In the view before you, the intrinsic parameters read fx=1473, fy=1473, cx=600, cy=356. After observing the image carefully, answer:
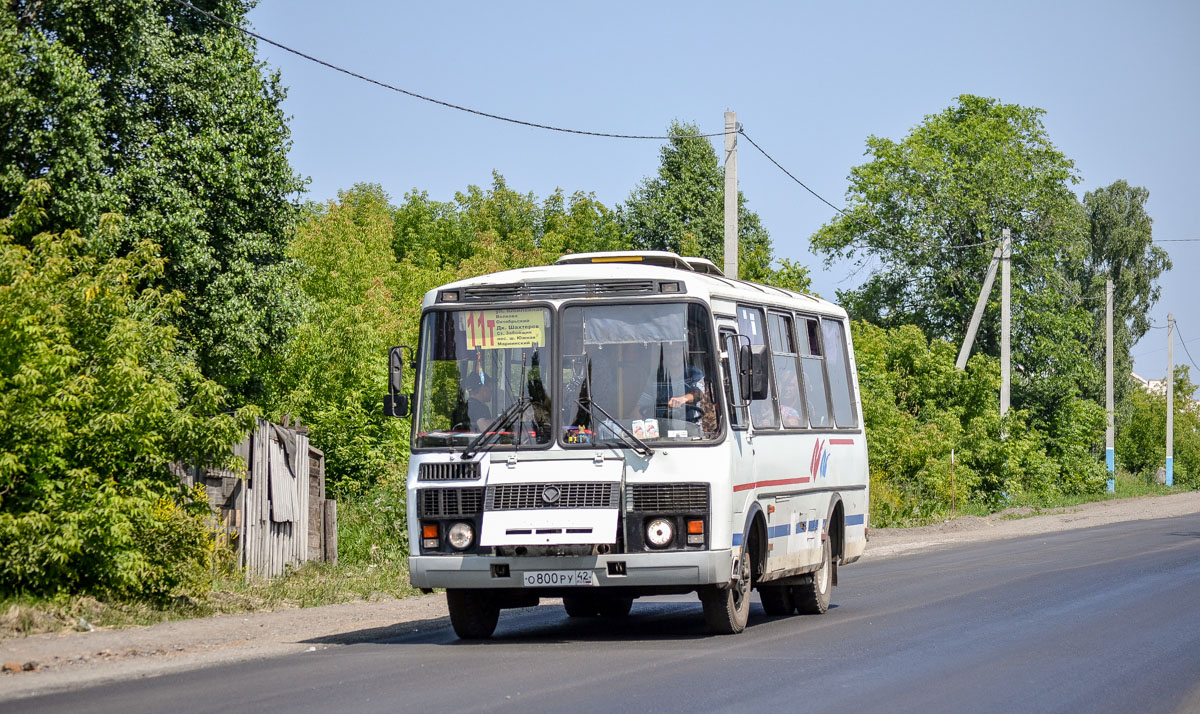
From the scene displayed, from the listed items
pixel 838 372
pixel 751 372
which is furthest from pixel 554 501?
pixel 838 372

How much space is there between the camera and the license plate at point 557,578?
469 inches

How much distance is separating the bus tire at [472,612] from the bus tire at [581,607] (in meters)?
1.82

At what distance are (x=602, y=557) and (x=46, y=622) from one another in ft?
16.7

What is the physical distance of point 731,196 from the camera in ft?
86.0

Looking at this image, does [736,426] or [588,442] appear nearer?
[588,442]

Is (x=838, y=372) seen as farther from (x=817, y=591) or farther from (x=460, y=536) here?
(x=460, y=536)

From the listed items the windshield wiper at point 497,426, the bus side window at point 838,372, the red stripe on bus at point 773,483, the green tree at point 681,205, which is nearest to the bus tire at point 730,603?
the red stripe on bus at point 773,483

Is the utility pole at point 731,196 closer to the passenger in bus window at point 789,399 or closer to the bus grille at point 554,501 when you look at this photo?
the passenger in bus window at point 789,399

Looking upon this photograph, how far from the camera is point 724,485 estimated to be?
39.5 feet

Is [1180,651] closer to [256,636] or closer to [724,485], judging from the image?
[724,485]

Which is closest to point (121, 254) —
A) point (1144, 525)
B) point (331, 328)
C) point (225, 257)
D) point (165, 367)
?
point (225, 257)

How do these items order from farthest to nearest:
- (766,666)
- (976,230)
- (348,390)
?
(976,230), (348,390), (766,666)

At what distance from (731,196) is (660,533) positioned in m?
15.0

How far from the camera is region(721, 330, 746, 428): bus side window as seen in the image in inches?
491
